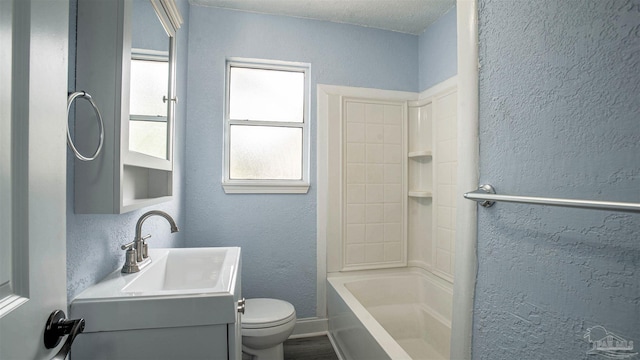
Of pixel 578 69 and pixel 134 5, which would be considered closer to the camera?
pixel 578 69

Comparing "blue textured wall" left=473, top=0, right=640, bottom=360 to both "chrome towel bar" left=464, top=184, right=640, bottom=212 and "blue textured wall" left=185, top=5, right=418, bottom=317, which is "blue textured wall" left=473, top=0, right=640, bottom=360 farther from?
"blue textured wall" left=185, top=5, right=418, bottom=317

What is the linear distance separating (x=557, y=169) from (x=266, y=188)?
5.73 feet

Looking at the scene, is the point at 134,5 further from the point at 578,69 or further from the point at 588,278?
the point at 588,278

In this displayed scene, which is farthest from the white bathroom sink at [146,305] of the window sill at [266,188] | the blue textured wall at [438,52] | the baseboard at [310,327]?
the blue textured wall at [438,52]

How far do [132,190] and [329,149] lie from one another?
137 centimetres

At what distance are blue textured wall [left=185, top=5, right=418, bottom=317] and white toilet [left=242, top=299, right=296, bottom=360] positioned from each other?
0.43 meters

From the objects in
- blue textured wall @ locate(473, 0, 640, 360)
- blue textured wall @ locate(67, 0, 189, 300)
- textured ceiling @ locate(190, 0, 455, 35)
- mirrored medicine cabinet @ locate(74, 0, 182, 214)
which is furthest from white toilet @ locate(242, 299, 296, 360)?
textured ceiling @ locate(190, 0, 455, 35)

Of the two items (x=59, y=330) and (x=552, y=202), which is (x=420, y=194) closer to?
(x=552, y=202)

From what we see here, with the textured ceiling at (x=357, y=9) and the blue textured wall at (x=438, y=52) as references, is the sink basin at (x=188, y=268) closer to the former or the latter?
the textured ceiling at (x=357, y=9)

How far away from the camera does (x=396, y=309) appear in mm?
2168

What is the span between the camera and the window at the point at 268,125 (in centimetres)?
212

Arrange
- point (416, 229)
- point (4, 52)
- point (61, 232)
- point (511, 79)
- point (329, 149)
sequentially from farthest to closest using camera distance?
point (416, 229), point (329, 149), point (511, 79), point (61, 232), point (4, 52)

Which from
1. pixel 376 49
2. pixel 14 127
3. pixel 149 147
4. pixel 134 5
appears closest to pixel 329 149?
pixel 376 49

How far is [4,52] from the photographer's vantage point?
36cm
